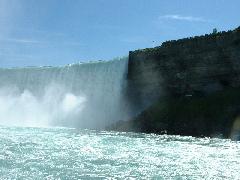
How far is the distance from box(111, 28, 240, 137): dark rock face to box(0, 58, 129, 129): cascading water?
8.48ft

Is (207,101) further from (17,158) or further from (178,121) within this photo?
(17,158)

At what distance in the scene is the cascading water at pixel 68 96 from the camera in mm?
67938

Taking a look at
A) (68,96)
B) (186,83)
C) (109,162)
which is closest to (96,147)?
(109,162)

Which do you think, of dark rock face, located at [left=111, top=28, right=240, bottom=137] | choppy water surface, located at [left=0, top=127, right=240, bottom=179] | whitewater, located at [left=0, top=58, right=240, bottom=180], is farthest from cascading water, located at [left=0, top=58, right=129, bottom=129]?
choppy water surface, located at [left=0, top=127, right=240, bottom=179]

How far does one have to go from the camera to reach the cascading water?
67.9m

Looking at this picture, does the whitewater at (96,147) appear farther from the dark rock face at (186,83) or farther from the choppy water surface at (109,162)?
the dark rock face at (186,83)

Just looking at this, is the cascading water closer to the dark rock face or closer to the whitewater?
the whitewater

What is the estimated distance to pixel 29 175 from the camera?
20703mm

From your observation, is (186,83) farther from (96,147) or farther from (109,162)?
(109,162)

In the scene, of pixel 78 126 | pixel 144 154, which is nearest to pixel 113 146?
pixel 144 154

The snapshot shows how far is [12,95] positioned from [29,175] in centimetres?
5960

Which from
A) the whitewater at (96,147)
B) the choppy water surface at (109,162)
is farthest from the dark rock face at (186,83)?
the choppy water surface at (109,162)

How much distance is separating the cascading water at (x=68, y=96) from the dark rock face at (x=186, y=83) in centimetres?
259

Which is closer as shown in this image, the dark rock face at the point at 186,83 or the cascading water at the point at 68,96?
the dark rock face at the point at 186,83
